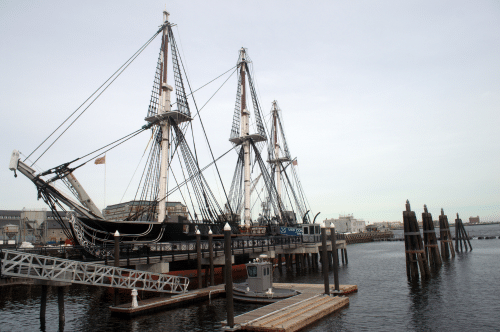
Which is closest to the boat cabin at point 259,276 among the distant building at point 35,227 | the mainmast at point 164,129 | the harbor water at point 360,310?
the harbor water at point 360,310

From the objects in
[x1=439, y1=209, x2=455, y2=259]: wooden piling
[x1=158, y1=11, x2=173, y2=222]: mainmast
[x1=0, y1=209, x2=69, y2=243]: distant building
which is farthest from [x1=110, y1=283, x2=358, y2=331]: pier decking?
[x1=0, y1=209, x2=69, y2=243]: distant building

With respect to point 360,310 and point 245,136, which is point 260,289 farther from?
point 245,136

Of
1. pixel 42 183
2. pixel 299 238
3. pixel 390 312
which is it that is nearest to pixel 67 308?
pixel 42 183

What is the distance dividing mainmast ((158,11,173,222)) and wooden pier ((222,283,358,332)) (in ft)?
62.0

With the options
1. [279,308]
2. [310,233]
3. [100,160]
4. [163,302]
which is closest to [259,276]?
[279,308]

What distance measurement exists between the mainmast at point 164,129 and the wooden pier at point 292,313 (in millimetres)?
18897

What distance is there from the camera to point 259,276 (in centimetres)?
2612

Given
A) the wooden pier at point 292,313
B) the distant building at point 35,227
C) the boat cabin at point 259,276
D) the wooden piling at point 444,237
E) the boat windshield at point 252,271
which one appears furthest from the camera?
the distant building at point 35,227

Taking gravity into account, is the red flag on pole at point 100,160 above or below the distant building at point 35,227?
above

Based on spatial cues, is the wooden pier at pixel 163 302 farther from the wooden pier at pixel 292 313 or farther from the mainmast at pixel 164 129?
the mainmast at pixel 164 129

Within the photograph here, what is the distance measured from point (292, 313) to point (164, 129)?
28.0 m

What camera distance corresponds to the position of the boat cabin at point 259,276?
25688 mm

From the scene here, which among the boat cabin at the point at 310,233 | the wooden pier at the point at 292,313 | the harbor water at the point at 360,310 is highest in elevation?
the boat cabin at the point at 310,233

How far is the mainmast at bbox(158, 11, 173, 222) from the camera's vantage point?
128 ft
